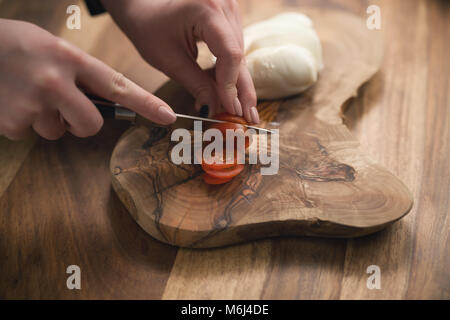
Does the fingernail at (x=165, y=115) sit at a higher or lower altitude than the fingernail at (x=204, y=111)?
lower

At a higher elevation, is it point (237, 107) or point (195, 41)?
point (195, 41)

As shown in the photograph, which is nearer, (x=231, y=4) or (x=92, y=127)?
(x=92, y=127)

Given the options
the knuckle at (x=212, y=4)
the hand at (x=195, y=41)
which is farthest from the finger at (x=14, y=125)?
the knuckle at (x=212, y=4)

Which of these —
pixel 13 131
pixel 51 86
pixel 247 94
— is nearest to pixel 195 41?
pixel 247 94

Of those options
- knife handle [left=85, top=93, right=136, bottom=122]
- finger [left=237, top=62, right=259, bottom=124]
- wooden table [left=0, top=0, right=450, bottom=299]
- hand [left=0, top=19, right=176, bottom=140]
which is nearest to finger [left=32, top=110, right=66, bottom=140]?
hand [left=0, top=19, right=176, bottom=140]

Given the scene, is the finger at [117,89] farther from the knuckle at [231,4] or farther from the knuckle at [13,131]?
the knuckle at [231,4]

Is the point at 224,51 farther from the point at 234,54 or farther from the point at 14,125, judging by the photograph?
the point at 14,125

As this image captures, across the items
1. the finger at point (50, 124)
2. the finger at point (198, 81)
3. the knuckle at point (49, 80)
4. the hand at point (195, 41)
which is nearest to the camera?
the knuckle at point (49, 80)
